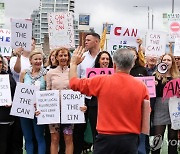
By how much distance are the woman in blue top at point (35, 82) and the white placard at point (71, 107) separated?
43 cm

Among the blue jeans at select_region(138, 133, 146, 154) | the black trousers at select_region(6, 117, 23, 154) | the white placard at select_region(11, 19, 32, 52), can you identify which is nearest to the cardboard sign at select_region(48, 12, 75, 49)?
the white placard at select_region(11, 19, 32, 52)

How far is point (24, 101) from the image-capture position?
7.22 m

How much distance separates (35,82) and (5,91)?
48 cm

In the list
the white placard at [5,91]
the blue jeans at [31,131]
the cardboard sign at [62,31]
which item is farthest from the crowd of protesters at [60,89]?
the cardboard sign at [62,31]

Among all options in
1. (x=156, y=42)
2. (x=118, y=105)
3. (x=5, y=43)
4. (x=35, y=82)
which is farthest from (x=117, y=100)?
(x=5, y=43)

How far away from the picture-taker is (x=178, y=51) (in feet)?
31.8

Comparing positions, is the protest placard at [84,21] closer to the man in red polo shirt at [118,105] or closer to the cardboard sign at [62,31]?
the cardboard sign at [62,31]

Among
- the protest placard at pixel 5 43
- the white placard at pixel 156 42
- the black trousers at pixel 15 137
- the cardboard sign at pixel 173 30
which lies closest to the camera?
the black trousers at pixel 15 137

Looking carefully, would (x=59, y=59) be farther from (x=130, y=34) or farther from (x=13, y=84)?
(x=130, y=34)

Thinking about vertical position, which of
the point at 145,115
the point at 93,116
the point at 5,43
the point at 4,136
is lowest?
the point at 4,136

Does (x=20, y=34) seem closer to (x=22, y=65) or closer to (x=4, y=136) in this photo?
(x=22, y=65)

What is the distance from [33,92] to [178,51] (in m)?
3.78

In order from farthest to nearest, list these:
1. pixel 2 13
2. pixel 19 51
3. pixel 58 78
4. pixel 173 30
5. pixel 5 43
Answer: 1. pixel 2 13
2. pixel 173 30
3. pixel 5 43
4. pixel 19 51
5. pixel 58 78

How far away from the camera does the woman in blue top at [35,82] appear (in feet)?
23.8
